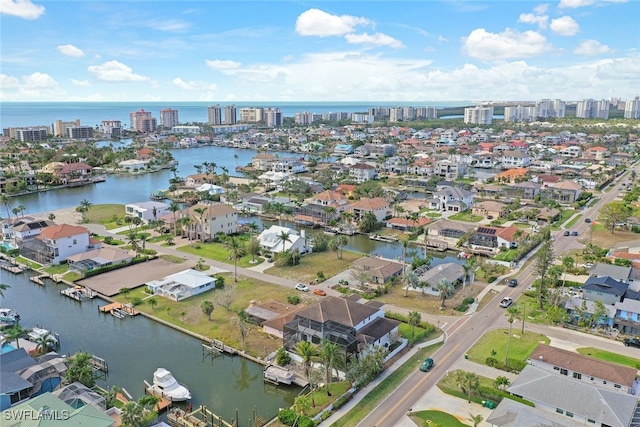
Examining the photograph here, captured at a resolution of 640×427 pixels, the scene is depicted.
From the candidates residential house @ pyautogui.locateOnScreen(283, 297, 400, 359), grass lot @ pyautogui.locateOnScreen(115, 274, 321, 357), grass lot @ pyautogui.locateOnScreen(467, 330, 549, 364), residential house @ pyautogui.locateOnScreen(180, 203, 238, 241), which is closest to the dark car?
grass lot @ pyautogui.locateOnScreen(467, 330, 549, 364)

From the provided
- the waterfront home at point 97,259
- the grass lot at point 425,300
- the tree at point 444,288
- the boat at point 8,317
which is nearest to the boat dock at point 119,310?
the boat at point 8,317

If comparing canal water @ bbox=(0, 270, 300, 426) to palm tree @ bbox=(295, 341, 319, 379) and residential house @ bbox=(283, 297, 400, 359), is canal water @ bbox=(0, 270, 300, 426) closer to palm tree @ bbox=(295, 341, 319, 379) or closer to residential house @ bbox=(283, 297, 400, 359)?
palm tree @ bbox=(295, 341, 319, 379)

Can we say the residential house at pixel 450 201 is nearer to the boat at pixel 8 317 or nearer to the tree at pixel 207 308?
the tree at pixel 207 308

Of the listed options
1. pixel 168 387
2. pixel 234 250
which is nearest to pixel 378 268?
pixel 234 250

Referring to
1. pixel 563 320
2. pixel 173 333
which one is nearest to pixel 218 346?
pixel 173 333

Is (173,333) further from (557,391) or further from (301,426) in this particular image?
(557,391)

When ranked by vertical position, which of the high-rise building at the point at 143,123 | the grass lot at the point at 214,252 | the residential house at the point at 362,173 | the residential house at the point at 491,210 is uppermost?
the high-rise building at the point at 143,123

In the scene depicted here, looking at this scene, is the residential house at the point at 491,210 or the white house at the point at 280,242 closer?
the white house at the point at 280,242
